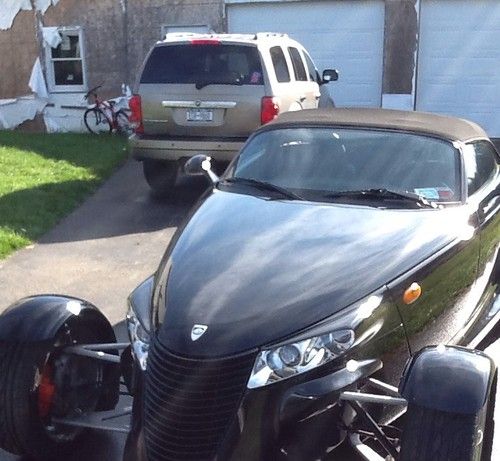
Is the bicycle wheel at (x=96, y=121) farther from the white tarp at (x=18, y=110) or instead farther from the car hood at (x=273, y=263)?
the car hood at (x=273, y=263)

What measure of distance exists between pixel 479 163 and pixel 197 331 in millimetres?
2822

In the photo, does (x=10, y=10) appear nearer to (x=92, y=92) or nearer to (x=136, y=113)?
(x=92, y=92)

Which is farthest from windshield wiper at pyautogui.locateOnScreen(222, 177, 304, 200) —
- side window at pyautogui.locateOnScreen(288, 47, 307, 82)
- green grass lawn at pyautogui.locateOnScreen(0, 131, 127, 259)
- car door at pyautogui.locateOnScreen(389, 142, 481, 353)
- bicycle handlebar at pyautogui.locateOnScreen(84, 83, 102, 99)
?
bicycle handlebar at pyautogui.locateOnScreen(84, 83, 102, 99)

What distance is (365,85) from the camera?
16344 mm

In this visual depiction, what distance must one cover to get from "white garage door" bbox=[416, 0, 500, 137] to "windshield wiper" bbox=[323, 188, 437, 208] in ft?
38.9

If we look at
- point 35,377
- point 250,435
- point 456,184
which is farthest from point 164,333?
point 456,184

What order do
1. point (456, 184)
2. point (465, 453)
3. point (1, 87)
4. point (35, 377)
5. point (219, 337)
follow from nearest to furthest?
1. point (465, 453)
2. point (219, 337)
3. point (35, 377)
4. point (456, 184)
5. point (1, 87)

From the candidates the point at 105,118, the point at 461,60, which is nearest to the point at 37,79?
the point at 105,118

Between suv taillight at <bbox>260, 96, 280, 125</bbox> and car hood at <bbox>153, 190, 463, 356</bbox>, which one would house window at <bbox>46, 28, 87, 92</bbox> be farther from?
car hood at <bbox>153, 190, 463, 356</bbox>

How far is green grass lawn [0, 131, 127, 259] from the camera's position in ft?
30.2

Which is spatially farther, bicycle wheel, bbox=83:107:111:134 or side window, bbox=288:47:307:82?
bicycle wheel, bbox=83:107:111:134

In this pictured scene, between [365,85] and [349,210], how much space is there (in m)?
12.2

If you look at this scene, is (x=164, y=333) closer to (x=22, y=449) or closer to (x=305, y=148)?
(x=22, y=449)

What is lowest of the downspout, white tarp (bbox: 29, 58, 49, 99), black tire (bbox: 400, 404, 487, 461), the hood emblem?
white tarp (bbox: 29, 58, 49, 99)
